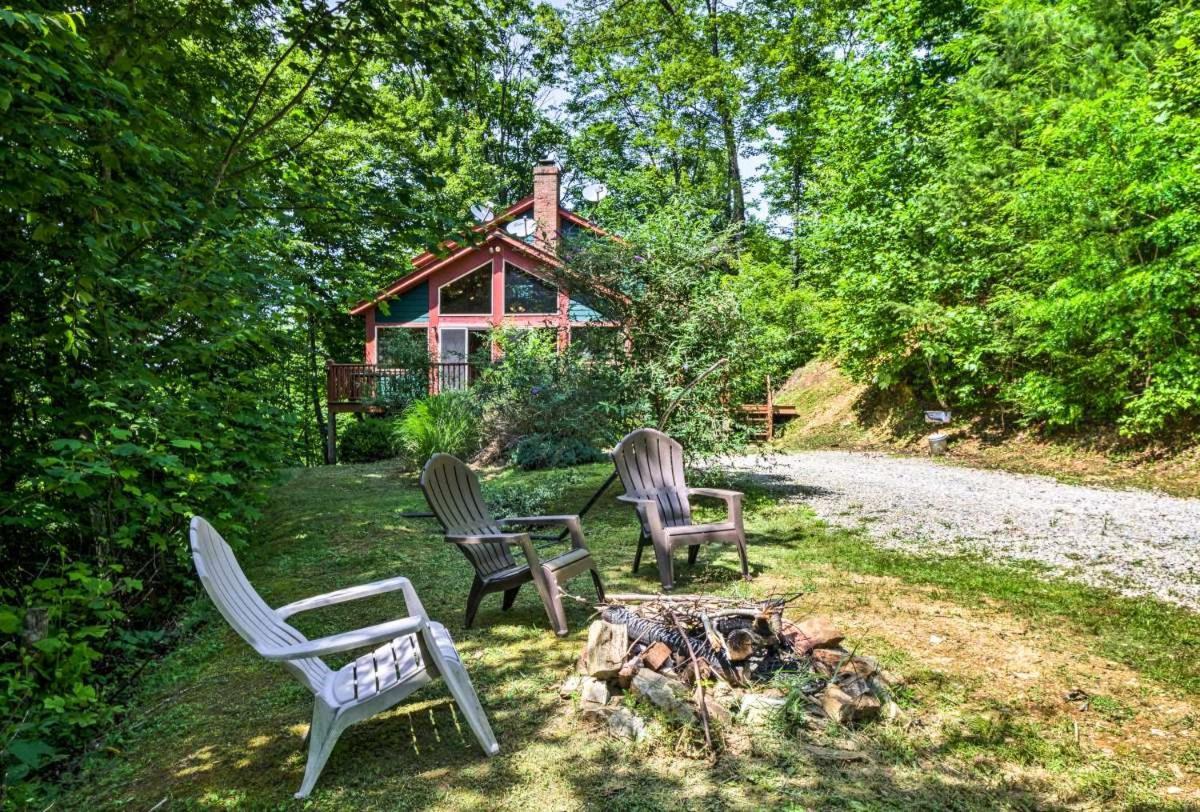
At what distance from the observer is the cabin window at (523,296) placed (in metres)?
16.0

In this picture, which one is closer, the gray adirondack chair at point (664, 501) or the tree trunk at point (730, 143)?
the gray adirondack chair at point (664, 501)

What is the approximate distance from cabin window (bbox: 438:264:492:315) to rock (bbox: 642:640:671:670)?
1422 cm

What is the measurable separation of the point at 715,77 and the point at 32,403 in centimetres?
1968

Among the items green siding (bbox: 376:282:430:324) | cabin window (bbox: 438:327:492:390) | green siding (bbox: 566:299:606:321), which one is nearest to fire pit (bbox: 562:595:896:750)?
green siding (bbox: 566:299:606:321)

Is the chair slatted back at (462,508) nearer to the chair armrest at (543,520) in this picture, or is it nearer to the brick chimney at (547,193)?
the chair armrest at (543,520)

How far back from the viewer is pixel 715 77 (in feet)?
61.8

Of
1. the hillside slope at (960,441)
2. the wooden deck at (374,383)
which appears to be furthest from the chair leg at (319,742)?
the wooden deck at (374,383)

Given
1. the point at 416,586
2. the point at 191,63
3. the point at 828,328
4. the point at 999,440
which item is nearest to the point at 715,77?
the point at 828,328

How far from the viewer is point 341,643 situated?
2061mm

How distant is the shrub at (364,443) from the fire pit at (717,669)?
12057 millimetres

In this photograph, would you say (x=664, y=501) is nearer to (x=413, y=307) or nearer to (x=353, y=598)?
(x=353, y=598)

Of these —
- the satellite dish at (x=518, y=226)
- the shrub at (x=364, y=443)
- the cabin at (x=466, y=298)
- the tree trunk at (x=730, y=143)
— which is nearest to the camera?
the shrub at (x=364, y=443)

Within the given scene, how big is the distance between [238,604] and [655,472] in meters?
3.15

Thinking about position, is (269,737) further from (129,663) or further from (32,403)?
(32,403)
